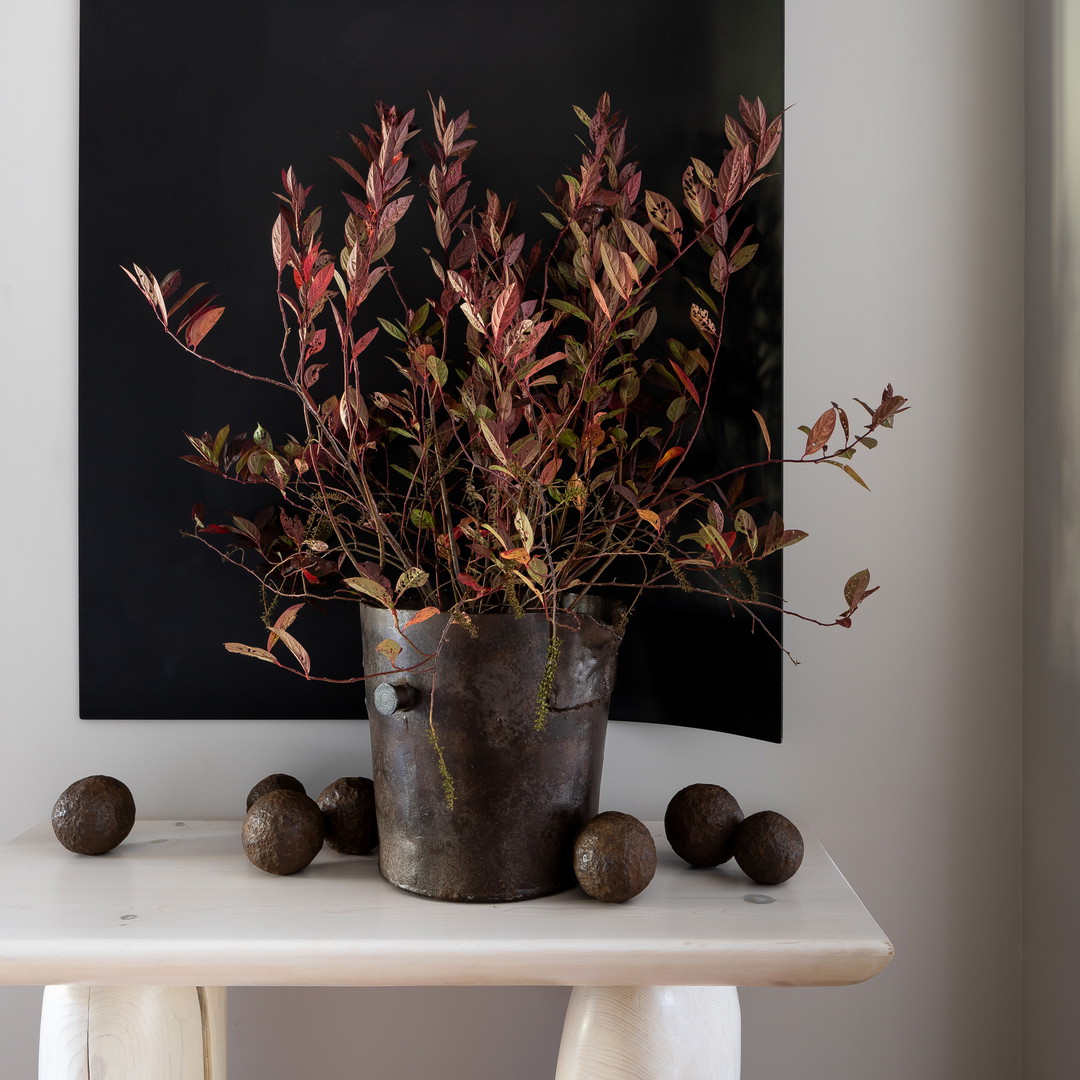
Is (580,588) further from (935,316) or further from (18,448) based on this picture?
(18,448)

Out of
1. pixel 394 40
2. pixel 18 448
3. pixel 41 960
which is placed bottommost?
pixel 41 960

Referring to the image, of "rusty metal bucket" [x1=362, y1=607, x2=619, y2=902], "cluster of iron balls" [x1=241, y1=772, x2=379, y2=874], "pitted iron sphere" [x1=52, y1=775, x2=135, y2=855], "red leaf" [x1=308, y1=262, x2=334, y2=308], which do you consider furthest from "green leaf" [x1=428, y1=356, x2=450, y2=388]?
"pitted iron sphere" [x1=52, y1=775, x2=135, y2=855]

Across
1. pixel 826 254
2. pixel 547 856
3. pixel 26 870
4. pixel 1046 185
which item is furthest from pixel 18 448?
pixel 1046 185

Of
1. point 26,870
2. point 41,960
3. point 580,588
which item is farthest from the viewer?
point 580,588

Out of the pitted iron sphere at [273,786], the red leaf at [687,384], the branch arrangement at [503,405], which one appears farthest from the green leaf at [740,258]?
the pitted iron sphere at [273,786]

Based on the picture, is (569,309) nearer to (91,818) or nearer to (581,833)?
(581,833)

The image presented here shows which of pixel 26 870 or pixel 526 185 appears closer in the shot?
pixel 26 870

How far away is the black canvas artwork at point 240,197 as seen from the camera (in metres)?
1.04

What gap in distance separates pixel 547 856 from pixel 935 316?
0.74m

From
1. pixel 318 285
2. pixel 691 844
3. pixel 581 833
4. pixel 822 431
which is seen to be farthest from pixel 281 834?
pixel 822 431

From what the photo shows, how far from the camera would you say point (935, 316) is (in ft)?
3.46

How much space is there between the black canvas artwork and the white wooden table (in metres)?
0.22

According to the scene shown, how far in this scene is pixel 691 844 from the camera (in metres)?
0.89

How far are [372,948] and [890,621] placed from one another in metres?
0.67
